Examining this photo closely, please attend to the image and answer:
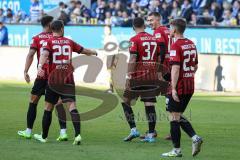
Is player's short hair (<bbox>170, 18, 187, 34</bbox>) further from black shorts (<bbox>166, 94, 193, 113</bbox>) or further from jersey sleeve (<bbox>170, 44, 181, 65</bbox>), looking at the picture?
black shorts (<bbox>166, 94, 193, 113</bbox>)

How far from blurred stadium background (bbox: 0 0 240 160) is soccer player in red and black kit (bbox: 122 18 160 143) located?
45cm

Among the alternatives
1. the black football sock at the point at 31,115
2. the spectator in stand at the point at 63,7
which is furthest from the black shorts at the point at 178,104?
the spectator in stand at the point at 63,7

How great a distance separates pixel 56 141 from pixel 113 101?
28.8ft

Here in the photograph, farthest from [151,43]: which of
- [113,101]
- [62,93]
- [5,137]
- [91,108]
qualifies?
[113,101]

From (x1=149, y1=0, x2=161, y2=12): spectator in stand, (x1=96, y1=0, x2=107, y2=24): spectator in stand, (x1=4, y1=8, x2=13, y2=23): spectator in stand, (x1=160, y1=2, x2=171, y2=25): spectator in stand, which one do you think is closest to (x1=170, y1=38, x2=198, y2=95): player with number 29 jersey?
(x1=160, y1=2, x2=171, y2=25): spectator in stand

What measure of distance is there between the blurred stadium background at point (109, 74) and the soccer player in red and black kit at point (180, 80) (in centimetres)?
42

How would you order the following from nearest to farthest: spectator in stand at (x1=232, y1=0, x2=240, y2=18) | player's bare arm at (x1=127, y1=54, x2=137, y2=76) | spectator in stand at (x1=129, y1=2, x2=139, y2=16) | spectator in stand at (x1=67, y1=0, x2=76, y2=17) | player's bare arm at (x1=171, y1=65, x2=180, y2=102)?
player's bare arm at (x1=171, y1=65, x2=180, y2=102) → player's bare arm at (x1=127, y1=54, x2=137, y2=76) → spectator in stand at (x1=232, y1=0, x2=240, y2=18) → spectator in stand at (x1=129, y1=2, x2=139, y2=16) → spectator in stand at (x1=67, y1=0, x2=76, y2=17)

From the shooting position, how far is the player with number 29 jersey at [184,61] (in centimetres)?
1215

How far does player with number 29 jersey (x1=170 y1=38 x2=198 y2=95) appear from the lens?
12.1 metres

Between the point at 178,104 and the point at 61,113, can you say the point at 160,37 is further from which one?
the point at 178,104

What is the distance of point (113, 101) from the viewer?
74.7 feet

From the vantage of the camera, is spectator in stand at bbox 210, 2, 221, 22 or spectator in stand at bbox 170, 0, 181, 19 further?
spectator in stand at bbox 170, 0, 181, 19

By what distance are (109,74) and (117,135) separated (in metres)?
10.7

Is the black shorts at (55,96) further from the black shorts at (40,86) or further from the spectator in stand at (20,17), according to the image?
the spectator in stand at (20,17)
